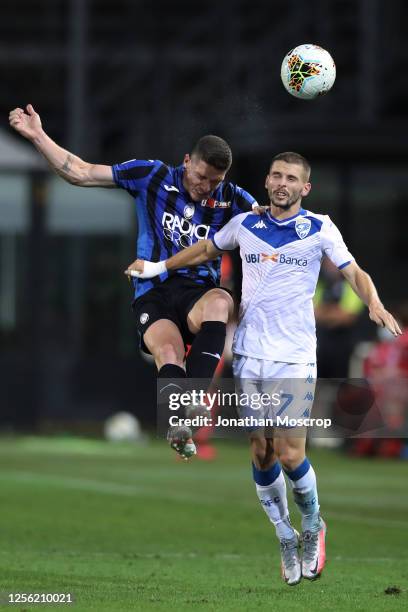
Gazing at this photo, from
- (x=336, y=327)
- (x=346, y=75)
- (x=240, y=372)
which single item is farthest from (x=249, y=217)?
(x=346, y=75)

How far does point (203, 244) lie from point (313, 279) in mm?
741

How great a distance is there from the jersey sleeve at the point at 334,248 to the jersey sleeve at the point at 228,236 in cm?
56

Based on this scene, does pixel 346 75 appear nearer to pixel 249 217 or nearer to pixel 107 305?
pixel 107 305

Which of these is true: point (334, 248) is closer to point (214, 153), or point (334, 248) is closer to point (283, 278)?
point (283, 278)

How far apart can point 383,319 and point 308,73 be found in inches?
75.4

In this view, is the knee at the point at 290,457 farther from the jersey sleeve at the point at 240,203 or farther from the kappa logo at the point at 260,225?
the jersey sleeve at the point at 240,203

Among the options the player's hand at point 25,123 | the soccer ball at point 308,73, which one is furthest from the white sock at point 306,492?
the player's hand at point 25,123

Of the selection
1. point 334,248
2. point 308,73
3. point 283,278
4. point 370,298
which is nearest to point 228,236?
point 283,278

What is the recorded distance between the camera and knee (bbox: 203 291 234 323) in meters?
10.2

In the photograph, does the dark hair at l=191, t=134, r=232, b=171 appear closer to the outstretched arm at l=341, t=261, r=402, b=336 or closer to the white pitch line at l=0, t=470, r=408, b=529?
the outstretched arm at l=341, t=261, r=402, b=336

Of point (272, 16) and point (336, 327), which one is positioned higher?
point (272, 16)

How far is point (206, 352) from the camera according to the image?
32.7 feet

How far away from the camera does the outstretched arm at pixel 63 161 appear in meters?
10.4

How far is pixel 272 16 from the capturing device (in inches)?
1309
